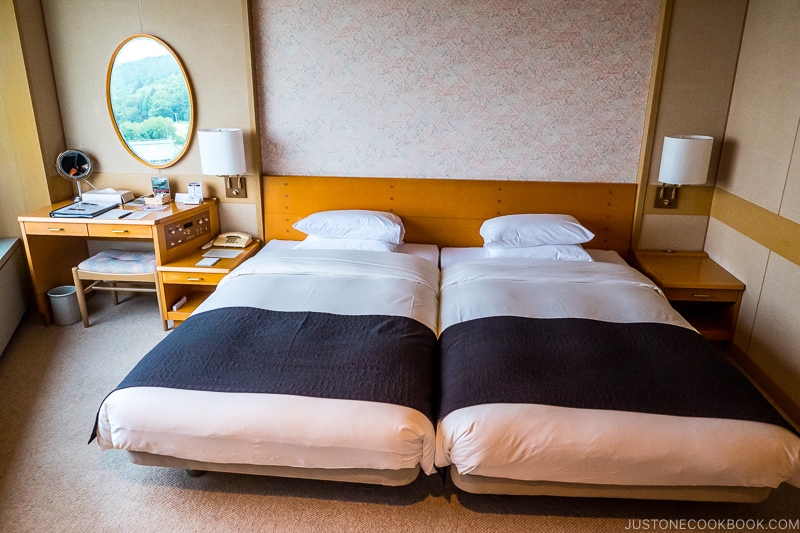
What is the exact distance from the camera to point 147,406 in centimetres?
193

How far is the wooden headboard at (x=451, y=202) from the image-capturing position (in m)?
3.40

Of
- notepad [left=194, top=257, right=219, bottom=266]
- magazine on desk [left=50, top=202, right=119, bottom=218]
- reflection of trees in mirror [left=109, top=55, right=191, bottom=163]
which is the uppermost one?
reflection of trees in mirror [left=109, top=55, right=191, bottom=163]

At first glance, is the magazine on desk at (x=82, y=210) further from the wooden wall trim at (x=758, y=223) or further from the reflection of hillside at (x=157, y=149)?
the wooden wall trim at (x=758, y=223)

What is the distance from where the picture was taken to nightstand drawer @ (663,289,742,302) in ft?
9.68

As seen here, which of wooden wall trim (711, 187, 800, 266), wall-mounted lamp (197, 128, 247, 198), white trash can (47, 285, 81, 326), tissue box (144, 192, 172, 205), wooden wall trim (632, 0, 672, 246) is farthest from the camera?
tissue box (144, 192, 172, 205)

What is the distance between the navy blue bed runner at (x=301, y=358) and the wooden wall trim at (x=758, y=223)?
176 cm

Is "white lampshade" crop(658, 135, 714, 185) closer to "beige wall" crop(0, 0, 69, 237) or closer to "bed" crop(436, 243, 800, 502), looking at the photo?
"bed" crop(436, 243, 800, 502)

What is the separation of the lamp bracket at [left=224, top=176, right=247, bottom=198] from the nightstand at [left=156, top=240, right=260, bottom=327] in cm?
40

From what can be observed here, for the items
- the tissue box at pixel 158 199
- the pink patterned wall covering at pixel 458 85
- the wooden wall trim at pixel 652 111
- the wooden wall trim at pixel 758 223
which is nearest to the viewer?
the wooden wall trim at pixel 758 223

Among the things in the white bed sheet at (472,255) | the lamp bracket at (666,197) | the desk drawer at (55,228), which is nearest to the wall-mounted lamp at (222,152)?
the desk drawer at (55,228)

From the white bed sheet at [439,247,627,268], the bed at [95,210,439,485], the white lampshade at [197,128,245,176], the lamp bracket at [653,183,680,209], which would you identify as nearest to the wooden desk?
the white lampshade at [197,128,245,176]

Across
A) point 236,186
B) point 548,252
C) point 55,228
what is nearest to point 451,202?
point 548,252

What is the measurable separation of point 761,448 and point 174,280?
2.95 meters

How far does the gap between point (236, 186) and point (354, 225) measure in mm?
911
